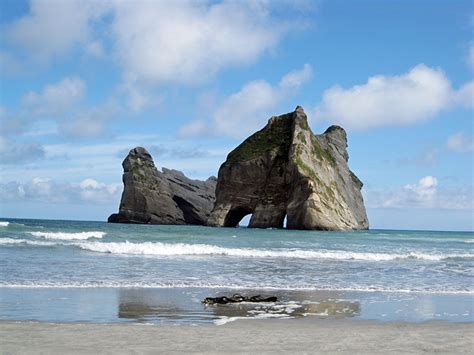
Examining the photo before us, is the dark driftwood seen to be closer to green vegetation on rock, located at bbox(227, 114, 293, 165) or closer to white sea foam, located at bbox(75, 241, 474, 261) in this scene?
white sea foam, located at bbox(75, 241, 474, 261)

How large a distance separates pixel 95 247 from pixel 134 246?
1.93 m

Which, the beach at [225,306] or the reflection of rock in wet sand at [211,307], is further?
the reflection of rock in wet sand at [211,307]

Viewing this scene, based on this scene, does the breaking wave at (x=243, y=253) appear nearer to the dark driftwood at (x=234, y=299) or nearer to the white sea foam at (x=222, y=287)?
the white sea foam at (x=222, y=287)

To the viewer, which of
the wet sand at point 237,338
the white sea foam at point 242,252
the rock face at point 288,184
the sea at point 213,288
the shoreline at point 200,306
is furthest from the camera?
the rock face at point 288,184

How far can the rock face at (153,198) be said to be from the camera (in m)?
87.4

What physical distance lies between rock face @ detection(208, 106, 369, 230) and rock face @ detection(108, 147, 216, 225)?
1294 cm

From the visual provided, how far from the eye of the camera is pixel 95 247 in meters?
27.8

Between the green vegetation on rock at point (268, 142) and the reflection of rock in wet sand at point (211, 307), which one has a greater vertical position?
the green vegetation on rock at point (268, 142)

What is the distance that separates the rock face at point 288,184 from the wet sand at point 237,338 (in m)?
57.6

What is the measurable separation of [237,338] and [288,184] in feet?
216

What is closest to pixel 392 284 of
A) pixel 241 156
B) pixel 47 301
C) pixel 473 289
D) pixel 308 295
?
pixel 473 289

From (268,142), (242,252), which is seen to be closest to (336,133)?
(268,142)

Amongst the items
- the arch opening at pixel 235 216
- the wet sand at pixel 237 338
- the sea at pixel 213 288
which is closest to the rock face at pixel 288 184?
the arch opening at pixel 235 216

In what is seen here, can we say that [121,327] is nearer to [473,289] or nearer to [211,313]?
[211,313]
